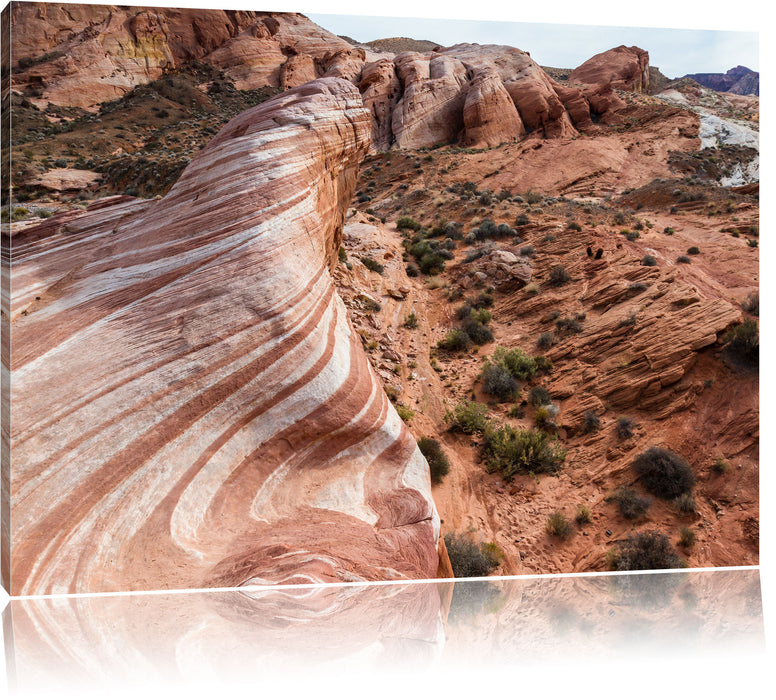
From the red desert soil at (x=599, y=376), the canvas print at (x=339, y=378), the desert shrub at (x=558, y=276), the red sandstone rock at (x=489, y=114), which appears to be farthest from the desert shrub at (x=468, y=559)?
the red sandstone rock at (x=489, y=114)

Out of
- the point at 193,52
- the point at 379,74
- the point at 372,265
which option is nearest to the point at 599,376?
the point at 372,265

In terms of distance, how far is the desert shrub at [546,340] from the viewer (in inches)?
391

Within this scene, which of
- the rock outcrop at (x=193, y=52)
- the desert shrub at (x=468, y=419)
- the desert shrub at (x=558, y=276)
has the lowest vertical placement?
the desert shrub at (x=468, y=419)

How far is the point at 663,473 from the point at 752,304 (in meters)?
3.72

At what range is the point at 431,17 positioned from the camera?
689 centimetres

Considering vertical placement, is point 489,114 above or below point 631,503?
above

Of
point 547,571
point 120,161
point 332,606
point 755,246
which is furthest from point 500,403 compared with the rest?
point 120,161

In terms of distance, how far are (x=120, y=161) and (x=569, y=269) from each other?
1907 cm

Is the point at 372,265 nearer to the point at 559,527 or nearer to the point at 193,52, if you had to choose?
the point at 559,527

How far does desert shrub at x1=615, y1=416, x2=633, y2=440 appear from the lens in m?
7.52

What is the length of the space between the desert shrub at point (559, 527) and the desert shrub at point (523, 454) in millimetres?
934

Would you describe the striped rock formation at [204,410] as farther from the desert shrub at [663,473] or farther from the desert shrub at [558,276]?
the desert shrub at [558,276]

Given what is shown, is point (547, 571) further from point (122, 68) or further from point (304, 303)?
point (122, 68)

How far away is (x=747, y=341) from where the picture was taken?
754 cm
